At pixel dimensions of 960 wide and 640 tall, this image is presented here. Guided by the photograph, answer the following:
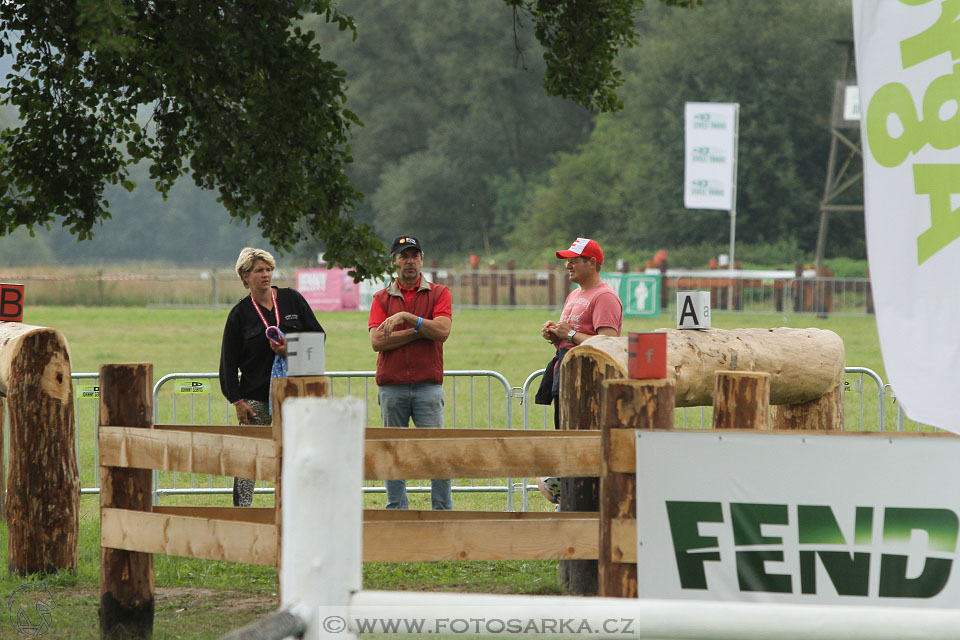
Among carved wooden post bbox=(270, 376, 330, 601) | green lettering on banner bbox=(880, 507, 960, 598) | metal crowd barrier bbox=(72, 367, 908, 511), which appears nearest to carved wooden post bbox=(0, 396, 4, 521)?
metal crowd barrier bbox=(72, 367, 908, 511)

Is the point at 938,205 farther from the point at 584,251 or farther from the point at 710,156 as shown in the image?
the point at 710,156

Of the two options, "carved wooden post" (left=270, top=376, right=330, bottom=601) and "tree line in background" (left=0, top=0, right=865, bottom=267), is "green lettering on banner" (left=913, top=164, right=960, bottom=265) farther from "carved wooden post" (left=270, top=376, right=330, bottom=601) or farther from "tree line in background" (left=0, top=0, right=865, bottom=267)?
"tree line in background" (left=0, top=0, right=865, bottom=267)

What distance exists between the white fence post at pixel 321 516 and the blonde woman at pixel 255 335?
4.91 metres

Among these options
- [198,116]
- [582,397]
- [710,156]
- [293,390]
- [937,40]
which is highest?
[710,156]

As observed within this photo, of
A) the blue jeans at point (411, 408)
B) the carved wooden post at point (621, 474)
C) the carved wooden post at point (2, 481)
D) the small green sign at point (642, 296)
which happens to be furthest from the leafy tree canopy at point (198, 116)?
the small green sign at point (642, 296)

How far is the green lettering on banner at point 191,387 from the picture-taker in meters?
8.92

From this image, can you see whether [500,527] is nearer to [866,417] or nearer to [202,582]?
[202,582]

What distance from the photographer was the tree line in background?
54594 mm

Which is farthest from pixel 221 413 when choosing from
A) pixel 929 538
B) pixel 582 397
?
pixel 929 538

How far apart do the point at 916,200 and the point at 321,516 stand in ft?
6.26

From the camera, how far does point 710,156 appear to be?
31.3 meters

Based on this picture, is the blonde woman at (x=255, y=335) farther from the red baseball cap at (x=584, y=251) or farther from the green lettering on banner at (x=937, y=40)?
the green lettering on banner at (x=937, y=40)

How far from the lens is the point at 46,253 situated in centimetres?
9188

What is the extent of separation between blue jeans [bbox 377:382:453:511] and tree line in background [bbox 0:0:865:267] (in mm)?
46327
